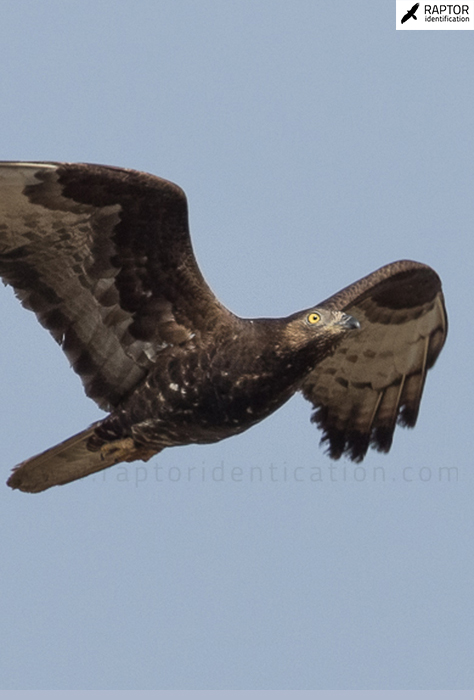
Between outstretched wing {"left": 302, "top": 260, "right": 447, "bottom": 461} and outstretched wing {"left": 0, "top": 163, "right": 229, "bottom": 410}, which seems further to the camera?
outstretched wing {"left": 302, "top": 260, "right": 447, "bottom": 461}

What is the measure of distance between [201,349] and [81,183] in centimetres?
168

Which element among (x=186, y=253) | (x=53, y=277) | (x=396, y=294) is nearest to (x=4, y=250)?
(x=53, y=277)

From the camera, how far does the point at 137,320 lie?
11.4m

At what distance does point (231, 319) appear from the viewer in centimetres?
1112

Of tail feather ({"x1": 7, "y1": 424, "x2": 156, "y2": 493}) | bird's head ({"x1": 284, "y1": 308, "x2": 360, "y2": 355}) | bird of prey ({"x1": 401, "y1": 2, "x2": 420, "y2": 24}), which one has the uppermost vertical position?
bird of prey ({"x1": 401, "y1": 2, "x2": 420, "y2": 24})

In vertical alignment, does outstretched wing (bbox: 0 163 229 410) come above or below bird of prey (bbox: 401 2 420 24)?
below

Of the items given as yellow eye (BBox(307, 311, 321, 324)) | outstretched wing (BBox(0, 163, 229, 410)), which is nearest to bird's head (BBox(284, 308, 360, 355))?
yellow eye (BBox(307, 311, 321, 324))

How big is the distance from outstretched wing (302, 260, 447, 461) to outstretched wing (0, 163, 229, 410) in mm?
2038

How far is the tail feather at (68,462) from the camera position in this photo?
38.0ft

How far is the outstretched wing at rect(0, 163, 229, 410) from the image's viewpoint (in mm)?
10422

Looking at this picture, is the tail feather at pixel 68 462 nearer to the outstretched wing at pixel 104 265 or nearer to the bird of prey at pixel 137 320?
the bird of prey at pixel 137 320

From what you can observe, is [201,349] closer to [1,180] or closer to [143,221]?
[143,221]

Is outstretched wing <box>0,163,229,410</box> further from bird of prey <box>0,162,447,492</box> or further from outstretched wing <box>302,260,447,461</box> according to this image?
outstretched wing <box>302,260,447,461</box>

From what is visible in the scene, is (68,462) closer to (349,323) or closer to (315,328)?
(315,328)
